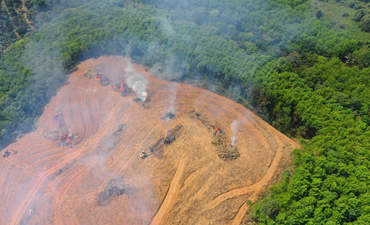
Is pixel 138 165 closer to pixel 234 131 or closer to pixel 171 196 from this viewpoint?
pixel 171 196

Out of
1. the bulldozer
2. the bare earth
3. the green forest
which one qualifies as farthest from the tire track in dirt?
the green forest

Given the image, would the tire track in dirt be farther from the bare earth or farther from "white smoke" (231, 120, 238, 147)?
"white smoke" (231, 120, 238, 147)

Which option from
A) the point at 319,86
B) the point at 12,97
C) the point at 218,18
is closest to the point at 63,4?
the point at 12,97

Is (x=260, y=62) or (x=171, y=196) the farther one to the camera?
(x=260, y=62)

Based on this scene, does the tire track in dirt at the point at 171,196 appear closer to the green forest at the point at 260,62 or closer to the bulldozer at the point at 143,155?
the bulldozer at the point at 143,155

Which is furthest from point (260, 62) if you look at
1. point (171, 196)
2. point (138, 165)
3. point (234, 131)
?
point (171, 196)

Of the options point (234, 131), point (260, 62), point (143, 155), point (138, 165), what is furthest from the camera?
point (260, 62)
